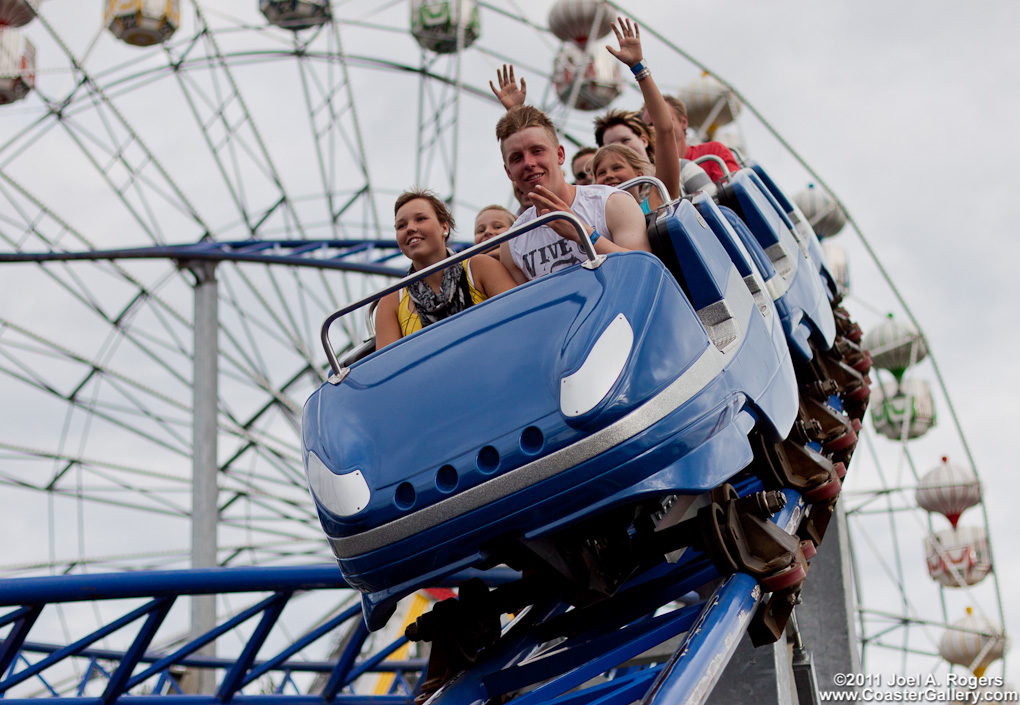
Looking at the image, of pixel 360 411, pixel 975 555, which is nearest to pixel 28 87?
pixel 360 411

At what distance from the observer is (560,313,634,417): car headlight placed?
2.26m

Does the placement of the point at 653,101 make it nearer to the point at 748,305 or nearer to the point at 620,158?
the point at 620,158

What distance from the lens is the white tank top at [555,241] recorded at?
9.55 feet

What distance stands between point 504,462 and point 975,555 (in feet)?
42.3

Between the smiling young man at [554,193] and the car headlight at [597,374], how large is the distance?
0.55 meters

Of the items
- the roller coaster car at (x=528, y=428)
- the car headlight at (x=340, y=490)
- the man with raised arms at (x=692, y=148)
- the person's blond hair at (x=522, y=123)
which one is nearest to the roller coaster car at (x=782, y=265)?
the man with raised arms at (x=692, y=148)

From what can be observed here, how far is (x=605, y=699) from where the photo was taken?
2273mm

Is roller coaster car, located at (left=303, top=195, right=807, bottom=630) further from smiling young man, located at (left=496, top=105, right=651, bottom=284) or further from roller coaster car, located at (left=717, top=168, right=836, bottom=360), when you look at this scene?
roller coaster car, located at (left=717, top=168, right=836, bottom=360)

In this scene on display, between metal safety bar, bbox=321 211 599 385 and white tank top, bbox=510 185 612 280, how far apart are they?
32cm

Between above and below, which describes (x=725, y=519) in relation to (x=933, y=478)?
below

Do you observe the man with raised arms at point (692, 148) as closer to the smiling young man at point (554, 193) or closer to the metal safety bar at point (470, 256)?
the smiling young man at point (554, 193)

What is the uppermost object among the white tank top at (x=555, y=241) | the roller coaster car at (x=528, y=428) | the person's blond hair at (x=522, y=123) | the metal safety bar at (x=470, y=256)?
the person's blond hair at (x=522, y=123)

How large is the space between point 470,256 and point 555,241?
409mm

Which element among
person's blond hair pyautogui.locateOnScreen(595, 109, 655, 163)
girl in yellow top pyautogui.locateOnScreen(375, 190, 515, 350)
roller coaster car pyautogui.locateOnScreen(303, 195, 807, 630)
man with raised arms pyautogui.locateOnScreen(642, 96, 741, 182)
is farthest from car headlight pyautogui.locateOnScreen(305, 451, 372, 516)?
man with raised arms pyautogui.locateOnScreen(642, 96, 741, 182)
